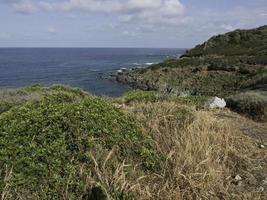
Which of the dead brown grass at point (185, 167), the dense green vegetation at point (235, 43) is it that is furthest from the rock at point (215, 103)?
the dense green vegetation at point (235, 43)

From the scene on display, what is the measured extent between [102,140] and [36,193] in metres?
1.09

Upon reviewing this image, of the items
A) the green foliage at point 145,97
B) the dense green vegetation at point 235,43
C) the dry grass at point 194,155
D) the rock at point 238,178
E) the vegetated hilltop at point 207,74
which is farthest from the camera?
the dense green vegetation at point 235,43

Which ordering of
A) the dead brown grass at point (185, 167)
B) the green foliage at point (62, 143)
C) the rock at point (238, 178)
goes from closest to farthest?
the green foliage at point (62, 143) < the dead brown grass at point (185, 167) < the rock at point (238, 178)

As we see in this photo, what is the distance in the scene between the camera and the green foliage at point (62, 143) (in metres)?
4.70

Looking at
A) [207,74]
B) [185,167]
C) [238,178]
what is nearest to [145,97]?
[238,178]

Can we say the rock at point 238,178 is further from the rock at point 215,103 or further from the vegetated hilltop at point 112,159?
the rock at point 215,103

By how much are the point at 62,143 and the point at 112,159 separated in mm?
606

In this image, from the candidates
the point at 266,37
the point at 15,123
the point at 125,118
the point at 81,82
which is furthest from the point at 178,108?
the point at 266,37

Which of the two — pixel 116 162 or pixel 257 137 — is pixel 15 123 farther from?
pixel 257 137

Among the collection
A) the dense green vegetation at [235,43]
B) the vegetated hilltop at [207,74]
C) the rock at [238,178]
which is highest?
the rock at [238,178]

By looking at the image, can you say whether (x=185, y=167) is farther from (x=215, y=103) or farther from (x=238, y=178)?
(x=215, y=103)

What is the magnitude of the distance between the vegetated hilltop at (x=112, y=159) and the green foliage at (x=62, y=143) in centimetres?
1

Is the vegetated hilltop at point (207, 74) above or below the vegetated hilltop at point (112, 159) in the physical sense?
below

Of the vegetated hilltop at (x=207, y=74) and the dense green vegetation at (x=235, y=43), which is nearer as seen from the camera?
the vegetated hilltop at (x=207, y=74)
